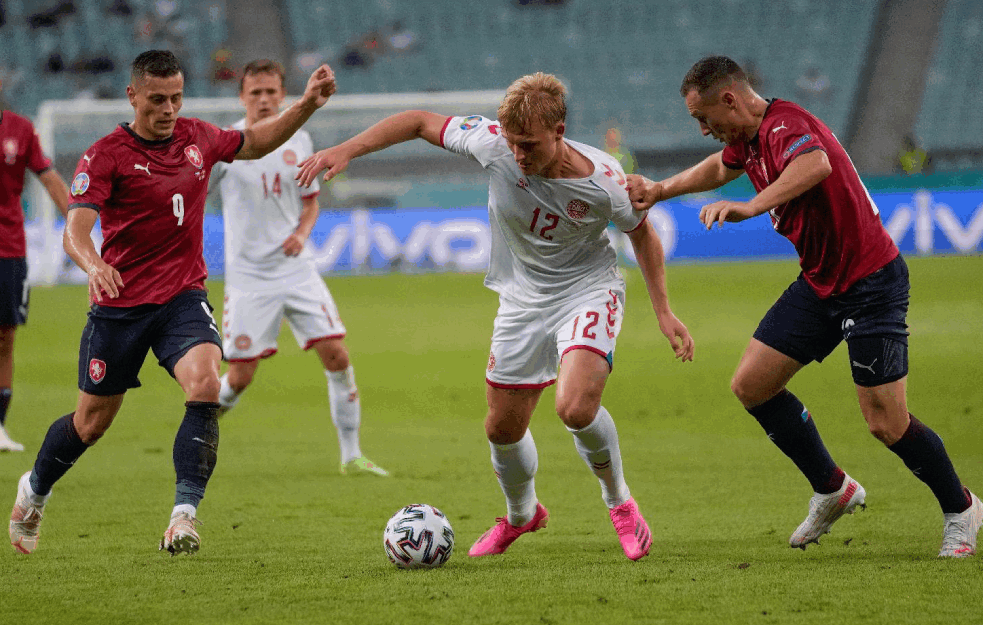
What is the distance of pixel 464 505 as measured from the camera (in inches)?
251

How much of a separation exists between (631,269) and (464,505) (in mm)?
14979

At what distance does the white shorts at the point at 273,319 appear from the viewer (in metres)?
7.60

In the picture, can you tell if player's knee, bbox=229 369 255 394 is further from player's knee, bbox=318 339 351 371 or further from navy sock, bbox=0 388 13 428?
navy sock, bbox=0 388 13 428

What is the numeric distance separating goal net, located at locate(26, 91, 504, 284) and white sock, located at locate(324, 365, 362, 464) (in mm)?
12506

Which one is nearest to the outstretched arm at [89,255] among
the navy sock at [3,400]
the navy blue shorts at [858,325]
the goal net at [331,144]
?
the navy blue shorts at [858,325]

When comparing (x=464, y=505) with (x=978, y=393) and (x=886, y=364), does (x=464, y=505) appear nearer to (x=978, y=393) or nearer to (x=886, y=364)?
(x=886, y=364)

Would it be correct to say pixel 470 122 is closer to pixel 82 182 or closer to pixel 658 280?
pixel 658 280

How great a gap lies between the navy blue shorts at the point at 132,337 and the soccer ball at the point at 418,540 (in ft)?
3.65

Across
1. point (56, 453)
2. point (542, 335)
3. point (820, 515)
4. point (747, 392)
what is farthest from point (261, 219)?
point (820, 515)

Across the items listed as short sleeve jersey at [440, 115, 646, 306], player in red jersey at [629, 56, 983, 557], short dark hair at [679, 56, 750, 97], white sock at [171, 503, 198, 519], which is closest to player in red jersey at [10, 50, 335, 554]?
white sock at [171, 503, 198, 519]

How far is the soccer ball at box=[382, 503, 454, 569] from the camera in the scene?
186 inches

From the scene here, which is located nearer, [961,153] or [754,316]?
[754,316]

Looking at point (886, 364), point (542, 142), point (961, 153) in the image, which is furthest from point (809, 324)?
point (961, 153)

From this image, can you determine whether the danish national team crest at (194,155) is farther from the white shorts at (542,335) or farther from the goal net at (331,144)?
the goal net at (331,144)
